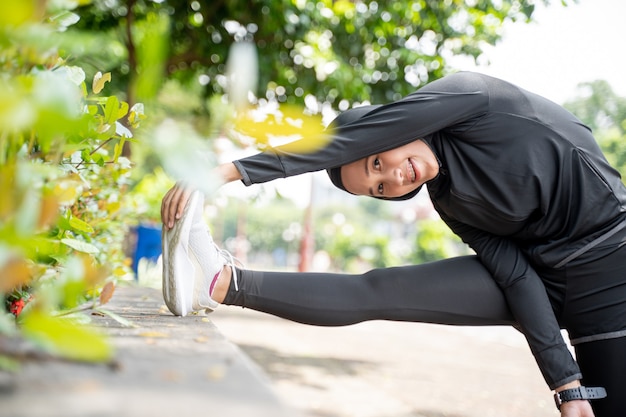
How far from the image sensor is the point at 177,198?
5.68ft

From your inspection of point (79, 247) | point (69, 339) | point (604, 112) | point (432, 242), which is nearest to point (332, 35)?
point (604, 112)

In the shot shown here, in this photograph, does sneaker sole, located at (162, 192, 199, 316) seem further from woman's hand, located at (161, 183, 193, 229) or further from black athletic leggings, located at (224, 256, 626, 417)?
black athletic leggings, located at (224, 256, 626, 417)

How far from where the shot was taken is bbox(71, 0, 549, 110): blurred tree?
193 inches

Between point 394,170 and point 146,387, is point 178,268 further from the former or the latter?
point 146,387

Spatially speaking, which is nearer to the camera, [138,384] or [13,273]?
[13,273]

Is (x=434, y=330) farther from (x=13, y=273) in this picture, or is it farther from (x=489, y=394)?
(x=13, y=273)

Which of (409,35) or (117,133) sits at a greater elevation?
(409,35)

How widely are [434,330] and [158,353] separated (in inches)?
302

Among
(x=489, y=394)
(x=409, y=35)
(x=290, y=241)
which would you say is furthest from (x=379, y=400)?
(x=290, y=241)

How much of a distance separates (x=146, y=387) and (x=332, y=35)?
486 centimetres

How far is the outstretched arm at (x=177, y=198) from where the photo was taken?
1647 mm

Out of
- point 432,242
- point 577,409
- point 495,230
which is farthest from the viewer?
point 432,242

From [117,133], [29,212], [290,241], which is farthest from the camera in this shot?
[290,241]

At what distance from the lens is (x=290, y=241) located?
33.7m
